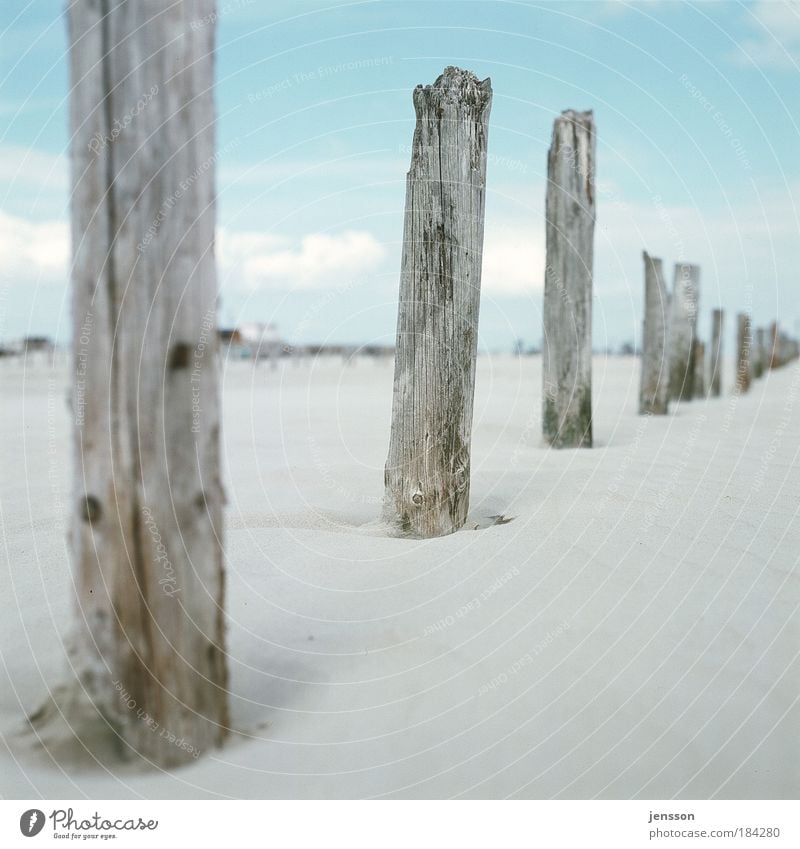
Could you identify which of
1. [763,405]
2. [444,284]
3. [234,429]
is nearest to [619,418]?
[763,405]

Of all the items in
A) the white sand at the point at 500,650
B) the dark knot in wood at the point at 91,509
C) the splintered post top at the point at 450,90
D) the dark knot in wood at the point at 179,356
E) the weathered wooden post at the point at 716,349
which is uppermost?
the splintered post top at the point at 450,90

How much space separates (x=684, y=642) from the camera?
308cm

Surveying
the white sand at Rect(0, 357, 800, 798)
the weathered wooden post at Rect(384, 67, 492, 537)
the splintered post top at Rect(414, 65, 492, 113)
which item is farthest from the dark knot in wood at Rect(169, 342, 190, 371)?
the splintered post top at Rect(414, 65, 492, 113)

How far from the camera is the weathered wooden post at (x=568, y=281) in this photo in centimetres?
695

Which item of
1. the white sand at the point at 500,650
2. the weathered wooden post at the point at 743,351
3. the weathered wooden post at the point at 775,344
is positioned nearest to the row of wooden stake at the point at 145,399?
the white sand at the point at 500,650

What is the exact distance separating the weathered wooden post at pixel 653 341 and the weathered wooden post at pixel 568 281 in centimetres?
333

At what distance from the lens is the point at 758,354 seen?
19.9 m

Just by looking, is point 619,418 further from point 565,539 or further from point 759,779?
point 759,779

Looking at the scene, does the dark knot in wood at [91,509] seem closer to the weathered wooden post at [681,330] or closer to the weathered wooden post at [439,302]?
the weathered wooden post at [439,302]

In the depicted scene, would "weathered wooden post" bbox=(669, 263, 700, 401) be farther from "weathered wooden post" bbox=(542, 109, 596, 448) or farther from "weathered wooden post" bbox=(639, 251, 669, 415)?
"weathered wooden post" bbox=(542, 109, 596, 448)

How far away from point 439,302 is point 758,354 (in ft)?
58.8

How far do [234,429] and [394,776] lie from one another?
20.5 feet

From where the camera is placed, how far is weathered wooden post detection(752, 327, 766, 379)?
19359mm

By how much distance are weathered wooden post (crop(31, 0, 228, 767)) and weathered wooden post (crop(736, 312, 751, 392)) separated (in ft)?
41.4
